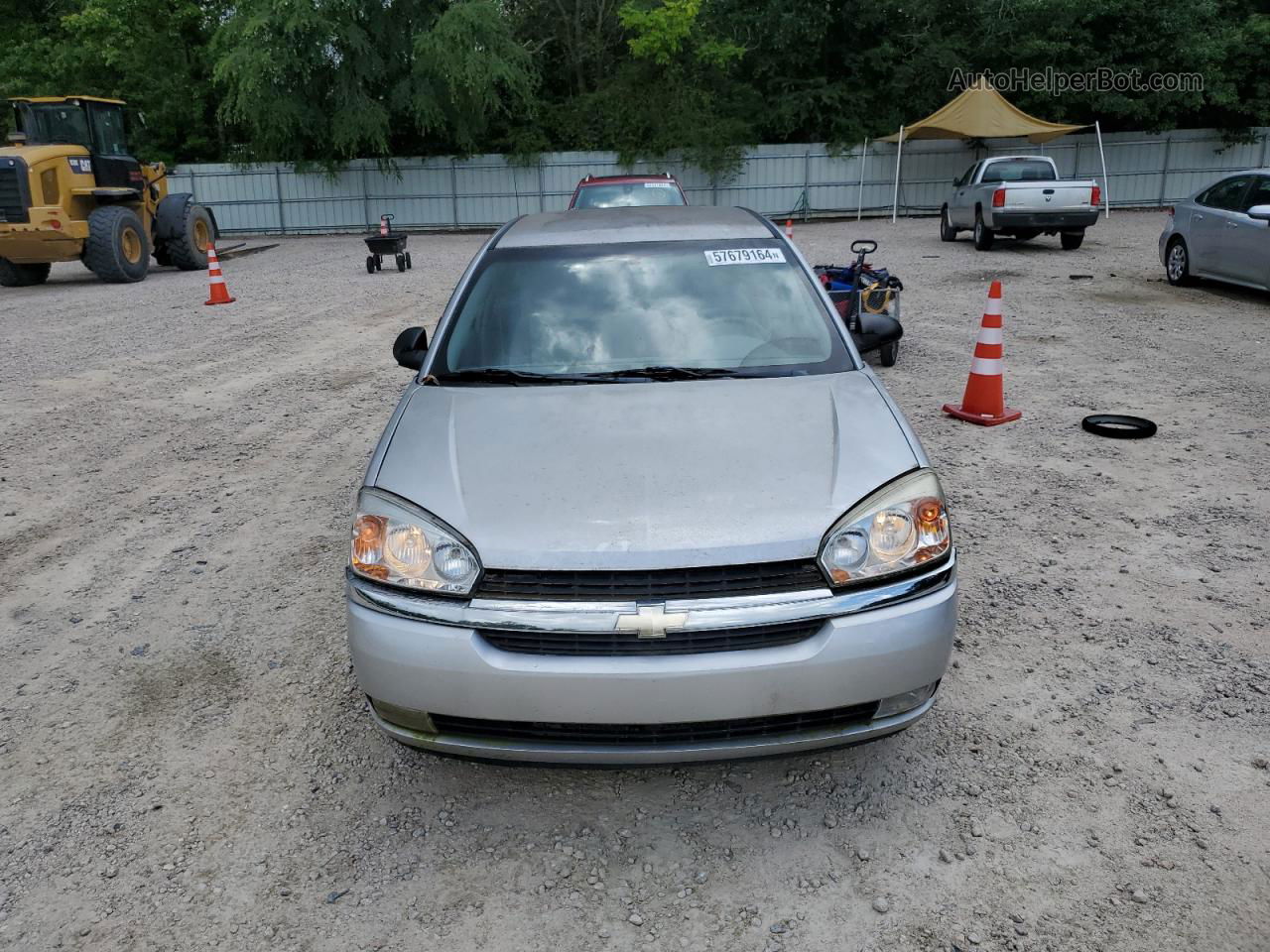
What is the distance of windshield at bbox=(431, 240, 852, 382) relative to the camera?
348cm

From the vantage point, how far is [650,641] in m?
2.39

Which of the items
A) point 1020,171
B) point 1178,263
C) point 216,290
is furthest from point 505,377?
point 1020,171

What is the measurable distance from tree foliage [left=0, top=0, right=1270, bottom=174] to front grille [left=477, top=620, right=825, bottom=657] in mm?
27417

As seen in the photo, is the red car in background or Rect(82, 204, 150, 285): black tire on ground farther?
Rect(82, 204, 150, 285): black tire on ground

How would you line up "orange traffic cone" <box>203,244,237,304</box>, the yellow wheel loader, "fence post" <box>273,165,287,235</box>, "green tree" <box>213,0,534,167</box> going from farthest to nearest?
"fence post" <box>273,165,287,235</box> < "green tree" <box>213,0,534,167</box> < the yellow wheel loader < "orange traffic cone" <box>203,244,237,304</box>

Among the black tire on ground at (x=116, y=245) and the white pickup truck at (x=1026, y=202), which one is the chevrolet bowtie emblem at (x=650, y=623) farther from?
the white pickup truck at (x=1026, y=202)

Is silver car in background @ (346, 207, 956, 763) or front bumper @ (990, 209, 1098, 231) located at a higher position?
front bumper @ (990, 209, 1098, 231)

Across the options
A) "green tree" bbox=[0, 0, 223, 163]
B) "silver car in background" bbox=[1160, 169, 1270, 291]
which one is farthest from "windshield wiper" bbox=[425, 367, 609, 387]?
"green tree" bbox=[0, 0, 223, 163]

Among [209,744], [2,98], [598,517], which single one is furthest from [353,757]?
[2,98]

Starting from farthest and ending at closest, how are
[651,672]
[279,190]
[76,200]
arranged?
1. [279,190]
2. [76,200]
3. [651,672]

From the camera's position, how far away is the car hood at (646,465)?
8.13 feet

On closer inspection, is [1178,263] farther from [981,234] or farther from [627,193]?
[627,193]

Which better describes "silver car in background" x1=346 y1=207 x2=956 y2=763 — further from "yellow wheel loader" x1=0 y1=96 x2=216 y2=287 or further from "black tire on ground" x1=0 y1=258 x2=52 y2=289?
"black tire on ground" x1=0 y1=258 x2=52 y2=289

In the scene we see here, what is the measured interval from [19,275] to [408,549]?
690 inches
